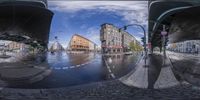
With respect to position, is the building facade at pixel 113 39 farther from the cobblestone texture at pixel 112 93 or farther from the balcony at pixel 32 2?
the balcony at pixel 32 2

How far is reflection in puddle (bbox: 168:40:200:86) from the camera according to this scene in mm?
4457

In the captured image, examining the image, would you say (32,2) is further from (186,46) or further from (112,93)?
(186,46)

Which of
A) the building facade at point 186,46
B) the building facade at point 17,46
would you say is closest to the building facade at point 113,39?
the building facade at point 186,46

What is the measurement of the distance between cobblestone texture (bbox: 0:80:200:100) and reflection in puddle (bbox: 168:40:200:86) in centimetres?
9

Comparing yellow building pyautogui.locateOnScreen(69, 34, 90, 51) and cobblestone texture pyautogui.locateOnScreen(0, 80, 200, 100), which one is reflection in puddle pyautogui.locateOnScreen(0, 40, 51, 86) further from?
yellow building pyautogui.locateOnScreen(69, 34, 90, 51)

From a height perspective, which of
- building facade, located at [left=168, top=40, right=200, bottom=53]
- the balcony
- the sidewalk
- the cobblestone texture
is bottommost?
the cobblestone texture

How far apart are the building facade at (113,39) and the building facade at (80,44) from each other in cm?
10

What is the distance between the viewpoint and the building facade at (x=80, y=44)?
4488 millimetres

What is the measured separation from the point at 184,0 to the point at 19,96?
1617mm

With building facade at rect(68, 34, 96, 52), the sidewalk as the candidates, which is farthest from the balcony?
the sidewalk

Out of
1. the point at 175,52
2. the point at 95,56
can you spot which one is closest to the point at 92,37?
the point at 95,56

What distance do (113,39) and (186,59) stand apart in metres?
0.65

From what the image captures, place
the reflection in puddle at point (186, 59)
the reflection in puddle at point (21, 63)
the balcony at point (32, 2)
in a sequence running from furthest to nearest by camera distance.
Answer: the reflection in puddle at point (21, 63), the reflection in puddle at point (186, 59), the balcony at point (32, 2)

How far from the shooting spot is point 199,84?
447 centimetres
